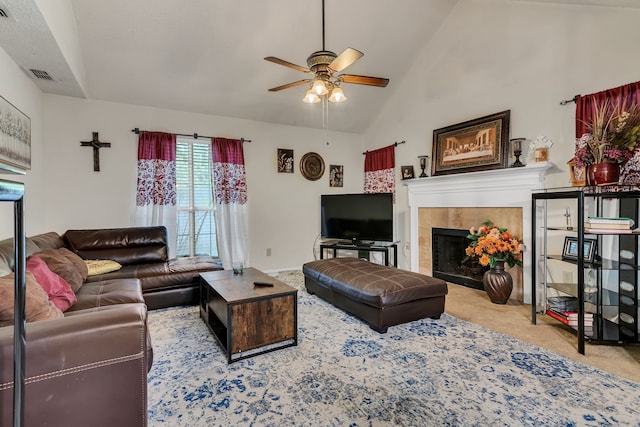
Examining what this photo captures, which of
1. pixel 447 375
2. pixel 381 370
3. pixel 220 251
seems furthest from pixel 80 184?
pixel 447 375

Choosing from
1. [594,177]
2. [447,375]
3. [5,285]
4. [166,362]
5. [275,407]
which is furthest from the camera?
[594,177]

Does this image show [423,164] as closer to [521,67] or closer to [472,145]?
[472,145]

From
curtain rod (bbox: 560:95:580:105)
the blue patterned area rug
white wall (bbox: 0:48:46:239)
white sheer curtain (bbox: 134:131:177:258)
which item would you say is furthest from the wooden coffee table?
curtain rod (bbox: 560:95:580:105)

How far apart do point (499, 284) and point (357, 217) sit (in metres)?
2.17

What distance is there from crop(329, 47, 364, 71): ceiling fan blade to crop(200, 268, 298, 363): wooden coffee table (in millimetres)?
1830

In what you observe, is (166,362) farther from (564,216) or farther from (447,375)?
(564,216)

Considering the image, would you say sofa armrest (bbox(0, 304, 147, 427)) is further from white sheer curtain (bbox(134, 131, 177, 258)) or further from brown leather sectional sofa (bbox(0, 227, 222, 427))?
white sheer curtain (bbox(134, 131, 177, 258))

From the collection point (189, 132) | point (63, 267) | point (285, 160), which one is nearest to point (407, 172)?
point (285, 160)

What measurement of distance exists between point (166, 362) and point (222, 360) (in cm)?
40

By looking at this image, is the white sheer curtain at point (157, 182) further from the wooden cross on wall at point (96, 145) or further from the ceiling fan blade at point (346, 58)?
the ceiling fan blade at point (346, 58)

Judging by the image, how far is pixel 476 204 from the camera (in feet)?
13.0

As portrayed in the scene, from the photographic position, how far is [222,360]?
7.40ft

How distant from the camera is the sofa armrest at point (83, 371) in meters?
1.08

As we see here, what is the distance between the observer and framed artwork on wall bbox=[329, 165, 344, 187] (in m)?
→ 5.72
